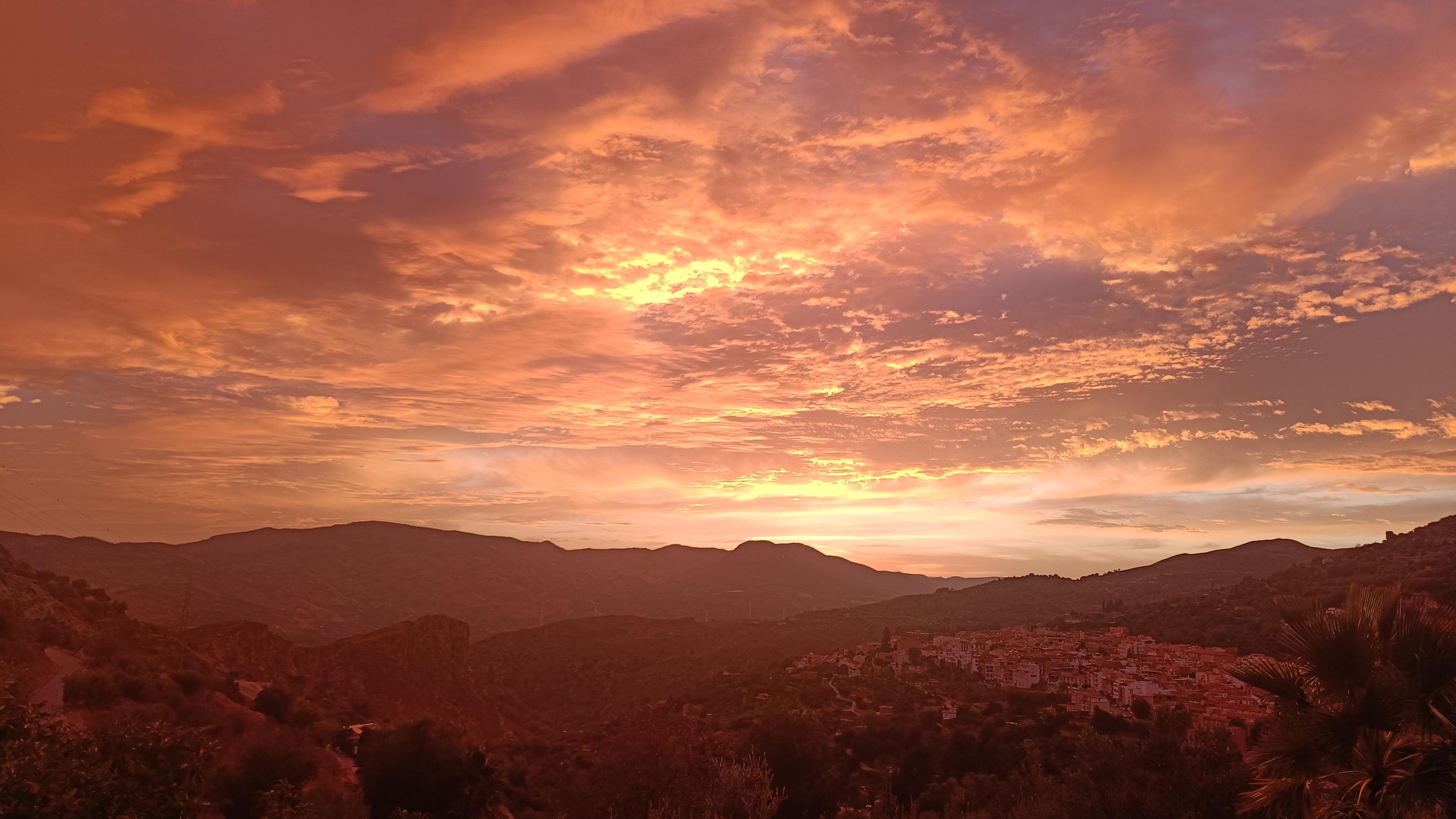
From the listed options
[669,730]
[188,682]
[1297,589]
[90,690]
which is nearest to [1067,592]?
[1297,589]

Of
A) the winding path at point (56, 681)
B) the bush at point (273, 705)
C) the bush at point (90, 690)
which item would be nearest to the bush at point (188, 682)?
the bush at point (273, 705)

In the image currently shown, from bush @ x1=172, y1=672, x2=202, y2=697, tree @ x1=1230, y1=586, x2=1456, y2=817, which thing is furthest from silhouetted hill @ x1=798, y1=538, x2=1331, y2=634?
tree @ x1=1230, y1=586, x2=1456, y2=817

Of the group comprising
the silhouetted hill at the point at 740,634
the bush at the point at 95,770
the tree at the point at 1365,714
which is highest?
the tree at the point at 1365,714

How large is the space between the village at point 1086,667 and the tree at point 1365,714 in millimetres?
14607

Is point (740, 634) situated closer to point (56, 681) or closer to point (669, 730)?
point (56, 681)

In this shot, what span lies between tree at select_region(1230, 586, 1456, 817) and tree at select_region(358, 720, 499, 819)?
25.8 meters

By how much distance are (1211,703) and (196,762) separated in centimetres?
3677

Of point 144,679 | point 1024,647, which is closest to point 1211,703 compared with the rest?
point 1024,647

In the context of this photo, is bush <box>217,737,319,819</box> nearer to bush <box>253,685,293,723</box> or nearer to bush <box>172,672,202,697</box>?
bush <box>172,672,202,697</box>

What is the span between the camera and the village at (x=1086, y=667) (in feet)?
112

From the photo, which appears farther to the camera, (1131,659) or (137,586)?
(137,586)

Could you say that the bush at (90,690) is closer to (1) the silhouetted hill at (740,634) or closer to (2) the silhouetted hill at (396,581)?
(1) the silhouetted hill at (740,634)

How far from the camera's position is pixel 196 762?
1297 centimetres

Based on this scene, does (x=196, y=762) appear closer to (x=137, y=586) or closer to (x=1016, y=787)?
(x=1016, y=787)
